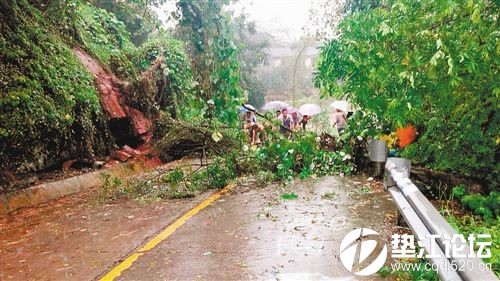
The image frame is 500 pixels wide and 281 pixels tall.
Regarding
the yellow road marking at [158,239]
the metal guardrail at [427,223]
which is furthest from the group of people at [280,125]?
the metal guardrail at [427,223]

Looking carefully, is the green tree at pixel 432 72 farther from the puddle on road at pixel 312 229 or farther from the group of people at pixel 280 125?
the group of people at pixel 280 125

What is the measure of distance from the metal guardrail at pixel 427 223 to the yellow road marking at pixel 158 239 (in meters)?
2.60

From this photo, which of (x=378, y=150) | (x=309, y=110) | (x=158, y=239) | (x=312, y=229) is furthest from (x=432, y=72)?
(x=309, y=110)

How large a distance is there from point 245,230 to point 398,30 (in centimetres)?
285

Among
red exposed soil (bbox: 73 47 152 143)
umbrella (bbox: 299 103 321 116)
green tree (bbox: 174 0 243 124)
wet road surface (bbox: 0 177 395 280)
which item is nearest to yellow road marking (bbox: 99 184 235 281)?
wet road surface (bbox: 0 177 395 280)

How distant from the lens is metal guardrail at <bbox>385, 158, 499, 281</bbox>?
1988 mm

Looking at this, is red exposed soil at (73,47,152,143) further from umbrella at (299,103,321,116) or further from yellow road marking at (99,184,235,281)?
umbrella at (299,103,321,116)

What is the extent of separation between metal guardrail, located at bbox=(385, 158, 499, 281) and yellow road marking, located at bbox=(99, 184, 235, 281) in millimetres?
2597

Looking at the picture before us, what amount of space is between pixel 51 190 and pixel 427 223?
7.26 metres

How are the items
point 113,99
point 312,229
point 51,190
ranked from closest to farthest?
point 312,229 → point 51,190 → point 113,99

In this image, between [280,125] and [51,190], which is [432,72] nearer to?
[280,125]

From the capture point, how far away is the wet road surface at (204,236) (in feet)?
12.5

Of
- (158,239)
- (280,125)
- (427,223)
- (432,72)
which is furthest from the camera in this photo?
(280,125)

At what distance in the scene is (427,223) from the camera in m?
2.72
